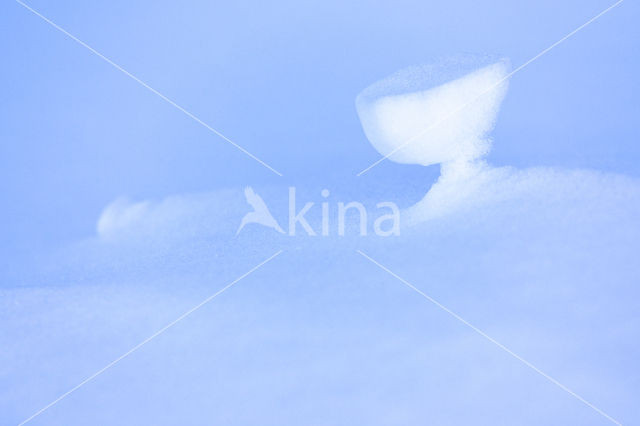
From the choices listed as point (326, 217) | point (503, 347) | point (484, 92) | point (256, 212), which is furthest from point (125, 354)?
point (484, 92)

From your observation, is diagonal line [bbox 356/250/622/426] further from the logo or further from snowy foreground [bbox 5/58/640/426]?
the logo

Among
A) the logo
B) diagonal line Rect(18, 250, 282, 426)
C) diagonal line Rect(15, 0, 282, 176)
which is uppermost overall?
diagonal line Rect(15, 0, 282, 176)

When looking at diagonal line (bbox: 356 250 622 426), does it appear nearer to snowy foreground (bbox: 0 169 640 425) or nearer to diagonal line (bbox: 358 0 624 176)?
snowy foreground (bbox: 0 169 640 425)

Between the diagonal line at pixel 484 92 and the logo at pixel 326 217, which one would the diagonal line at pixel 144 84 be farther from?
the diagonal line at pixel 484 92

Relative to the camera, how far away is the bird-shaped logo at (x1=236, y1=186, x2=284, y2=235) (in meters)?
1.85

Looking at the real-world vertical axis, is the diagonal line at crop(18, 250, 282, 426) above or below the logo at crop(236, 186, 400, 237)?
below

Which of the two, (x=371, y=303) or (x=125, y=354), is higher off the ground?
(x=371, y=303)

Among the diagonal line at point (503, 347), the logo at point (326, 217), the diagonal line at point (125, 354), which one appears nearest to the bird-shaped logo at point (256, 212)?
the logo at point (326, 217)

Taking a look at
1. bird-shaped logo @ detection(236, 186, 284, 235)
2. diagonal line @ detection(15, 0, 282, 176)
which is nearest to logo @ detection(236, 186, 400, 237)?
bird-shaped logo @ detection(236, 186, 284, 235)

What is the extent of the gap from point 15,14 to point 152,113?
43cm

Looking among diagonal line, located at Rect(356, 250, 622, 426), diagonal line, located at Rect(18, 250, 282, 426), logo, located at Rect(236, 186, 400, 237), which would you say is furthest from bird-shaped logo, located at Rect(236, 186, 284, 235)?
diagonal line, located at Rect(356, 250, 622, 426)

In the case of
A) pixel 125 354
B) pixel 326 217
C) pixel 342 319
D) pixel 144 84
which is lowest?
pixel 125 354

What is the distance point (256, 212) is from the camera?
1849 millimetres

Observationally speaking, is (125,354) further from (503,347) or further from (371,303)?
(503,347)
